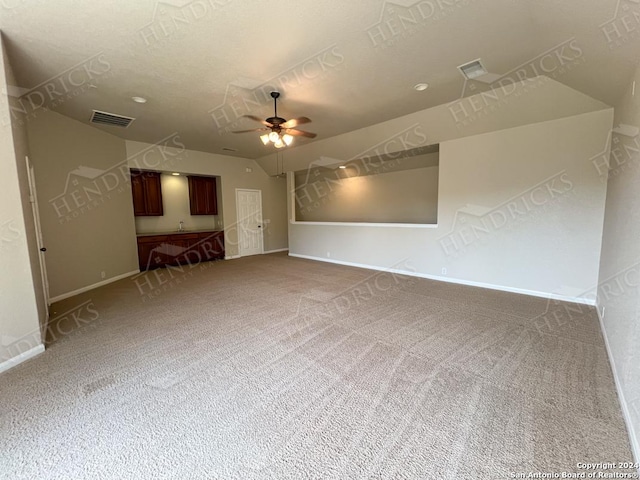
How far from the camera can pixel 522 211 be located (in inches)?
162

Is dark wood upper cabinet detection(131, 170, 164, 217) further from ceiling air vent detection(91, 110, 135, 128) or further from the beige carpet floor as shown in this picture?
the beige carpet floor

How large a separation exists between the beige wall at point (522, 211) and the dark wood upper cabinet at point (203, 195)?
4.57 metres

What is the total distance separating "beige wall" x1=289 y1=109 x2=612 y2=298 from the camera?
11.9ft

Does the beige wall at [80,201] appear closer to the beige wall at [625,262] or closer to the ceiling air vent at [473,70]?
the ceiling air vent at [473,70]

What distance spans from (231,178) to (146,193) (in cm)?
210

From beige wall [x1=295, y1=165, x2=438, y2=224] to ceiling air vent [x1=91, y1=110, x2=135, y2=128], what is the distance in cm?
436

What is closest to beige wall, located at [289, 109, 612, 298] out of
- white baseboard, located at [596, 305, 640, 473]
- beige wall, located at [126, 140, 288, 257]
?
white baseboard, located at [596, 305, 640, 473]

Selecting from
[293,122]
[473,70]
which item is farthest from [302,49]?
[473,70]

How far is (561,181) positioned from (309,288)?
402cm

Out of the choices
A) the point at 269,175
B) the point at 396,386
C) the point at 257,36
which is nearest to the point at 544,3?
the point at 257,36

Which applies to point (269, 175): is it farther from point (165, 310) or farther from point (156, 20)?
point (156, 20)

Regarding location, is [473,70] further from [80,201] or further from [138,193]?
[138,193]

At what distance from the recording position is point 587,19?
1880 millimetres

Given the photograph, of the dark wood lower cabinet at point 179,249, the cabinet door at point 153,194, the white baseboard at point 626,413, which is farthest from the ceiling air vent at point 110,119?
the white baseboard at point 626,413
